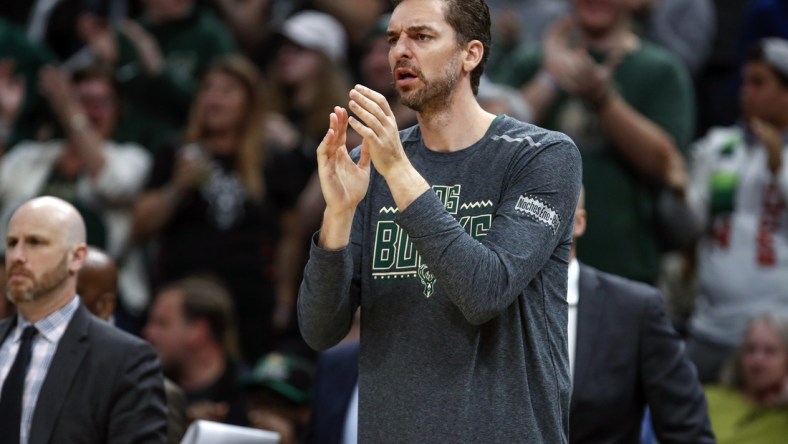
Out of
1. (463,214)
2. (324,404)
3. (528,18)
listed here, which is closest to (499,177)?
(463,214)

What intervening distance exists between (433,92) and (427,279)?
0.49 meters

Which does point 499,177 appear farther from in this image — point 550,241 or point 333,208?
point 333,208

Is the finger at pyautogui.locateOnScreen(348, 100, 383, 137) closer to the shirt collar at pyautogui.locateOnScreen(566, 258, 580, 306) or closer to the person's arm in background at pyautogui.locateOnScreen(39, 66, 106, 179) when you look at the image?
the shirt collar at pyautogui.locateOnScreen(566, 258, 580, 306)

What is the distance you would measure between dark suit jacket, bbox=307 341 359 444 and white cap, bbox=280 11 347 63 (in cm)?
346

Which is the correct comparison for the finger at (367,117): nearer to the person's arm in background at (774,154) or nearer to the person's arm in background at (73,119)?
the person's arm in background at (774,154)

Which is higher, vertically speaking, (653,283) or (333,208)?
(333,208)

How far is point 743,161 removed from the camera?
26.3 ft

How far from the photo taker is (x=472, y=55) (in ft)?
12.3

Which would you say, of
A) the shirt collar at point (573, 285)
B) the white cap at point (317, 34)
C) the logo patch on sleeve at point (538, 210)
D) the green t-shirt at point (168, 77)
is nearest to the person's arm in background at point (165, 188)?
the green t-shirt at point (168, 77)

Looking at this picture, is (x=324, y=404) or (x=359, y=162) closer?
(x=359, y=162)

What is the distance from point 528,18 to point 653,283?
3.16m

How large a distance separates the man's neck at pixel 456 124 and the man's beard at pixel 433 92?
2cm

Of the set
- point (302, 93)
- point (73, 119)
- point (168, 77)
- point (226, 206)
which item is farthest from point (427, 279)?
point (168, 77)

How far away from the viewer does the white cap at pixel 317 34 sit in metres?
9.26
